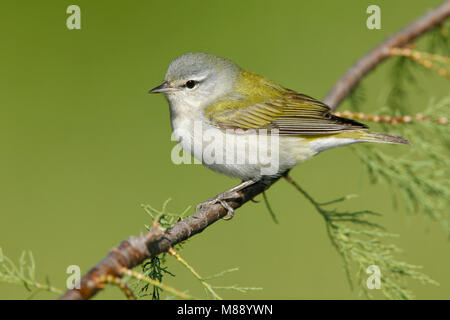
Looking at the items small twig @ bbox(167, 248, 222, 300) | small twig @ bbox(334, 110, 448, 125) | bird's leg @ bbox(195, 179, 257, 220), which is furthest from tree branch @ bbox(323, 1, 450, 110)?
small twig @ bbox(167, 248, 222, 300)

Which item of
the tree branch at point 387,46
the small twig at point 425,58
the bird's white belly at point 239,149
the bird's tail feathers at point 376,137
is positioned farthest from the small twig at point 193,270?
the small twig at point 425,58

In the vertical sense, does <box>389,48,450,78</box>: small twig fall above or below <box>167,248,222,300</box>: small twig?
above

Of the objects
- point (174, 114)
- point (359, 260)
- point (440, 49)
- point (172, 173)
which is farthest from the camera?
point (172, 173)

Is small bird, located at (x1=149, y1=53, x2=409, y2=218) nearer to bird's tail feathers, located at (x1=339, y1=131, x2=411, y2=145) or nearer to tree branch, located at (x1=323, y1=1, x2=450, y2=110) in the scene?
bird's tail feathers, located at (x1=339, y1=131, x2=411, y2=145)

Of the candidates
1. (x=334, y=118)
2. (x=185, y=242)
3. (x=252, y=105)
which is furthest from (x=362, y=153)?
(x=185, y=242)

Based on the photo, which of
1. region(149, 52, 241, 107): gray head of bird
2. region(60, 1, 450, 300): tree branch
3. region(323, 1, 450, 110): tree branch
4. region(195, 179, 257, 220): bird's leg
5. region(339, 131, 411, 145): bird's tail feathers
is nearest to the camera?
region(60, 1, 450, 300): tree branch

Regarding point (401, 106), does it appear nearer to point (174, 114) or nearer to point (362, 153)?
point (362, 153)
